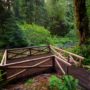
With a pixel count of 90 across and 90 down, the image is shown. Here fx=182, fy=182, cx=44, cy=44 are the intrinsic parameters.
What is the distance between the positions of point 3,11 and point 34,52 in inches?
203

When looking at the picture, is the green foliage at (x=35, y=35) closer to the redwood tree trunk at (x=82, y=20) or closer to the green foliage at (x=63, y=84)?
the redwood tree trunk at (x=82, y=20)

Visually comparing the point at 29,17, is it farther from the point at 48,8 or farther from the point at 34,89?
the point at 34,89

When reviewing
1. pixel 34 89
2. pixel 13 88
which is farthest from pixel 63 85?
pixel 13 88

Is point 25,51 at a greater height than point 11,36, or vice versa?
point 11,36

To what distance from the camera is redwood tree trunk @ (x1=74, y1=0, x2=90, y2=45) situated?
9852 mm

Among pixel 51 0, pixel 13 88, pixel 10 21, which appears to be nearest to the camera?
pixel 13 88

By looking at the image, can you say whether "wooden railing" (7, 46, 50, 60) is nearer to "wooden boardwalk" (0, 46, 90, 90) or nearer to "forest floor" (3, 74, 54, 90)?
"wooden boardwalk" (0, 46, 90, 90)

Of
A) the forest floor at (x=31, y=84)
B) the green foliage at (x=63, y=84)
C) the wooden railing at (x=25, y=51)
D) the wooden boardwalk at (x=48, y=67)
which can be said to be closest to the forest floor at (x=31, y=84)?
the forest floor at (x=31, y=84)

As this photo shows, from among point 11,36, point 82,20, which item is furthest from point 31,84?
point 11,36

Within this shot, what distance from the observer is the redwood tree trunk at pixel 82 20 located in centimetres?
985

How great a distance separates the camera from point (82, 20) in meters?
Answer: 9.89

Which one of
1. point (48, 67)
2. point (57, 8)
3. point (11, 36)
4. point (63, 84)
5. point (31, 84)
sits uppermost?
point (57, 8)

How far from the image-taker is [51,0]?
23.8 metres

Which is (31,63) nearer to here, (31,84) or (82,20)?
(31,84)
